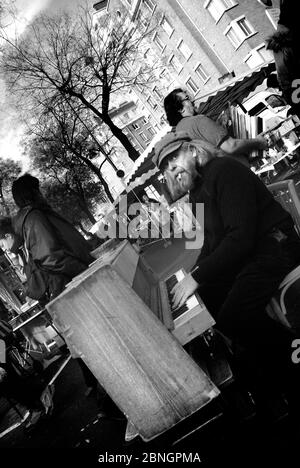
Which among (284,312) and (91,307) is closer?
(91,307)

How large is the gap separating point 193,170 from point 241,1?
26.6 meters

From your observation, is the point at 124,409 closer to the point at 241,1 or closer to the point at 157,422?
the point at 157,422

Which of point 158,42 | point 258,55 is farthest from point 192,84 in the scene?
point 258,55

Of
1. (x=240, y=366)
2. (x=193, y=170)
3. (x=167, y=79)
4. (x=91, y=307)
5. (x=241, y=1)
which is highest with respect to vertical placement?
(x=167, y=79)

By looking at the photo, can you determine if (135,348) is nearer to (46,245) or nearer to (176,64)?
(46,245)

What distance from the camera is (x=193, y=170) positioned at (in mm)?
2186

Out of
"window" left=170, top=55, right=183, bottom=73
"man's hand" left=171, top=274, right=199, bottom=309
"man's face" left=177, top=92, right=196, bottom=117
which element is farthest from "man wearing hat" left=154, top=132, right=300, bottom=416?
"window" left=170, top=55, right=183, bottom=73

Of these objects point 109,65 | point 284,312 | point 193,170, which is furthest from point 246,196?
point 109,65

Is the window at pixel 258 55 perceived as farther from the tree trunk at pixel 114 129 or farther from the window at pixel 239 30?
the tree trunk at pixel 114 129

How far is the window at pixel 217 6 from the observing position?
75.0 ft

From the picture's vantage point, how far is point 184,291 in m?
1.92

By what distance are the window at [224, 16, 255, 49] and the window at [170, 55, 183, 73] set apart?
7.85 m

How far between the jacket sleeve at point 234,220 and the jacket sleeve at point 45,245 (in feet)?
6.49

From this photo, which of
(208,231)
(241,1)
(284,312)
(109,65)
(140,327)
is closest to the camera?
(140,327)
